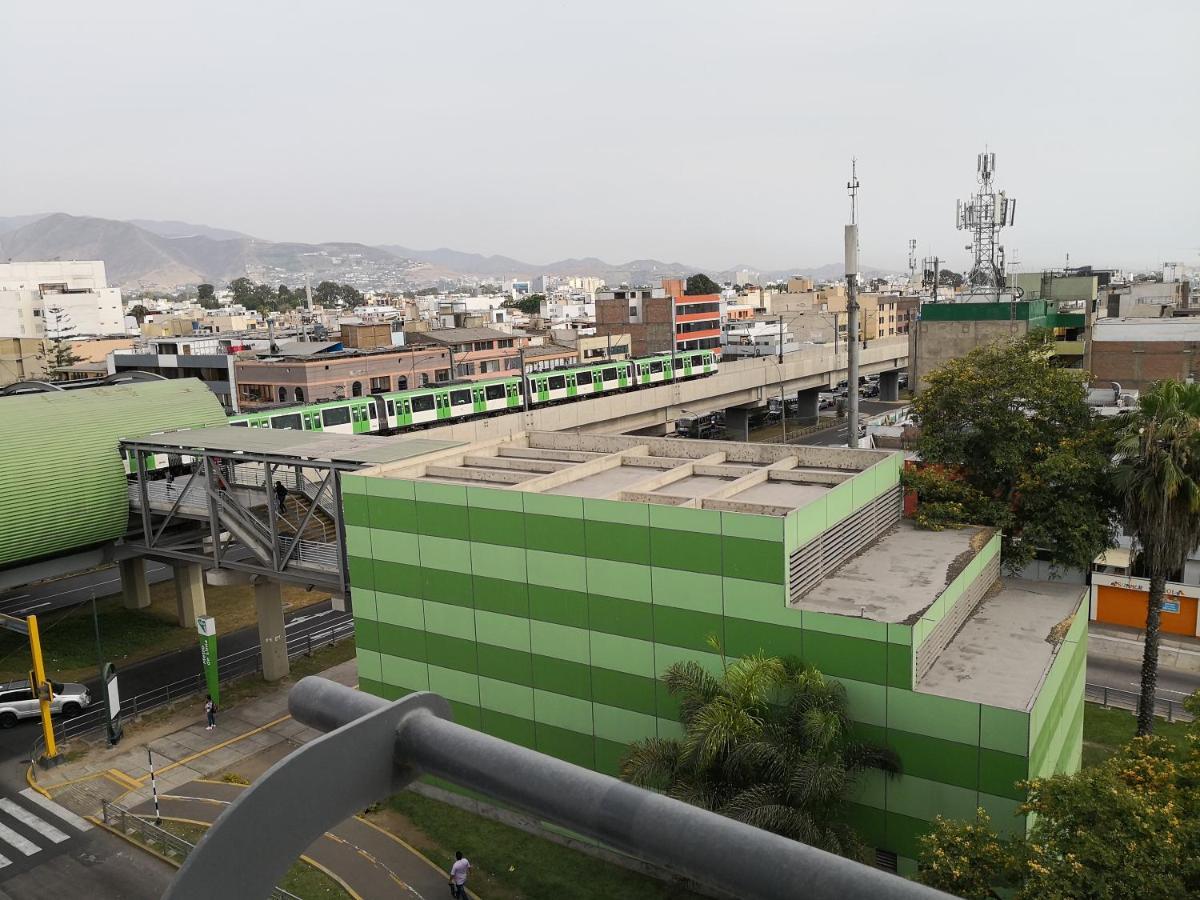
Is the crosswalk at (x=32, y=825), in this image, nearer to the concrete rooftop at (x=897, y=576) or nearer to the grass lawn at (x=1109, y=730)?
the concrete rooftop at (x=897, y=576)

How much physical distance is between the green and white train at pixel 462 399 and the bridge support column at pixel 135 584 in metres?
5.67

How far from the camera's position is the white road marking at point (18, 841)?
24.9 metres

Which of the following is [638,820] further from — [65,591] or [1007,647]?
[65,591]

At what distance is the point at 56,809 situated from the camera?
27.1m

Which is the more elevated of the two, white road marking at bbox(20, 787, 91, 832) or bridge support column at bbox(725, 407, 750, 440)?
bridge support column at bbox(725, 407, 750, 440)

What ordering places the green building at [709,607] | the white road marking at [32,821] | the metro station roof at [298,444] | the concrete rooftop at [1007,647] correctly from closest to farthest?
the green building at [709,607], the concrete rooftop at [1007,647], the white road marking at [32,821], the metro station roof at [298,444]

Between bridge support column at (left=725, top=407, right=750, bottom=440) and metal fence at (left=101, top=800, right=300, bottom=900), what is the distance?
2708 inches

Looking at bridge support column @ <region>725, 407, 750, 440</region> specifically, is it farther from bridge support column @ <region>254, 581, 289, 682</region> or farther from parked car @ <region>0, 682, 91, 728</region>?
parked car @ <region>0, 682, 91, 728</region>

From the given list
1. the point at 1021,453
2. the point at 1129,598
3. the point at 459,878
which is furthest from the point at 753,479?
the point at 1129,598

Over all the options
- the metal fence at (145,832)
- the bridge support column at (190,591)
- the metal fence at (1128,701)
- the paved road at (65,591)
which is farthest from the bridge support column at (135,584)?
the metal fence at (1128,701)

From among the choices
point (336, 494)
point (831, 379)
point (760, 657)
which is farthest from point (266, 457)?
point (831, 379)

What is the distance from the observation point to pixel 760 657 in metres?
19.2

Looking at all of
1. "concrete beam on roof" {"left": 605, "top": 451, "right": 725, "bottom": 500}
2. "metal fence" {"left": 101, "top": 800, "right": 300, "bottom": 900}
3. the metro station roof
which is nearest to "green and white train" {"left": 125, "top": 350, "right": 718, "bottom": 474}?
the metro station roof

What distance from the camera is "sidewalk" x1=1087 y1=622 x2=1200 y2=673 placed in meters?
33.8
